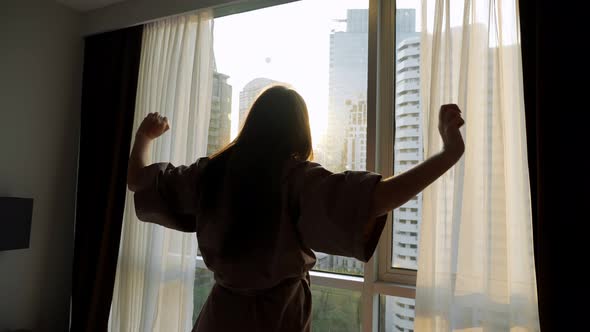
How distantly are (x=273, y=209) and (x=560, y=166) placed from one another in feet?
3.29

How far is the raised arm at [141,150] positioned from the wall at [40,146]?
6.09ft

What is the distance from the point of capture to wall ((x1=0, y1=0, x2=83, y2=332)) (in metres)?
2.39

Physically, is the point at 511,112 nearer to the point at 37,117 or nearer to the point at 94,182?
the point at 94,182

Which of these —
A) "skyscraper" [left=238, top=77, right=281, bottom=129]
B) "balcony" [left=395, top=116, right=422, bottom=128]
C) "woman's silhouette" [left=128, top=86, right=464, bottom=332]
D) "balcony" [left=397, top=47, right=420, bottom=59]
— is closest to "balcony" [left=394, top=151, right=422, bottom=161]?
"balcony" [left=395, top=116, right=422, bottom=128]

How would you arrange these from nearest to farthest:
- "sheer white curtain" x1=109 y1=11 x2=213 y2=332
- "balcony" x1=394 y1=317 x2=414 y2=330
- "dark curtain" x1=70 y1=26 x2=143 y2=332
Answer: "balcony" x1=394 y1=317 x2=414 y2=330 → "sheer white curtain" x1=109 y1=11 x2=213 y2=332 → "dark curtain" x1=70 y1=26 x2=143 y2=332

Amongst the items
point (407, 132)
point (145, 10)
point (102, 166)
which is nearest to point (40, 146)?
point (102, 166)

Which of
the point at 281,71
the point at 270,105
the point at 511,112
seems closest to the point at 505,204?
the point at 511,112

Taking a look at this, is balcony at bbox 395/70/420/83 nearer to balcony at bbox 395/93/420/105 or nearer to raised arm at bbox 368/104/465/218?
balcony at bbox 395/93/420/105

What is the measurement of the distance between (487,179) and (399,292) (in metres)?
0.58

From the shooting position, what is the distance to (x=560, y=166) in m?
1.30

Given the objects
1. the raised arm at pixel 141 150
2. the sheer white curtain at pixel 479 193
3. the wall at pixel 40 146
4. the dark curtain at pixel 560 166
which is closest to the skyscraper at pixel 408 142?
the sheer white curtain at pixel 479 193

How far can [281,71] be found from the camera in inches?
83.5

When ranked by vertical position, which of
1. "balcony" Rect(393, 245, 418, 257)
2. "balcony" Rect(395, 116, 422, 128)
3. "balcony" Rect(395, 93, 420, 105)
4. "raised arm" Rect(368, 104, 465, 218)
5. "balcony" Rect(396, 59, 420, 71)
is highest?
"balcony" Rect(396, 59, 420, 71)

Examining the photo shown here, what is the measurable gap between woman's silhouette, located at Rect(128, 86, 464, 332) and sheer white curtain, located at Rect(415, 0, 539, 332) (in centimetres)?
82
